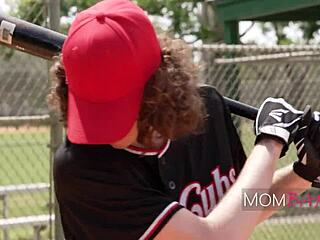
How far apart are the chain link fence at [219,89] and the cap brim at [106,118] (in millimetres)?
2248

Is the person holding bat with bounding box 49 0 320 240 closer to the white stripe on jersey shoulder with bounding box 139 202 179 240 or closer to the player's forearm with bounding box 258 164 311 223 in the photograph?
the white stripe on jersey shoulder with bounding box 139 202 179 240

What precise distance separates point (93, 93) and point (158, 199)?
263mm

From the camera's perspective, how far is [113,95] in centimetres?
157

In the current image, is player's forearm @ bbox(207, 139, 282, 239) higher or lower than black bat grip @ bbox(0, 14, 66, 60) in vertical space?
lower

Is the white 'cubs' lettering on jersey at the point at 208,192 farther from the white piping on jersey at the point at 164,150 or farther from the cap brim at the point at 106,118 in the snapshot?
the cap brim at the point at 106,118

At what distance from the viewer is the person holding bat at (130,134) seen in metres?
1.55

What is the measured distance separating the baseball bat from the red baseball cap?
1.30ft

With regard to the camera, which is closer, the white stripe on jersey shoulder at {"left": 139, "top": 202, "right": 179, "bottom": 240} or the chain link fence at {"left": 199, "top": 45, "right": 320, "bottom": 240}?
the white stripe on jersey shoulder at {"left": 139, "top": 202, "right": 179, "bottom": 240}

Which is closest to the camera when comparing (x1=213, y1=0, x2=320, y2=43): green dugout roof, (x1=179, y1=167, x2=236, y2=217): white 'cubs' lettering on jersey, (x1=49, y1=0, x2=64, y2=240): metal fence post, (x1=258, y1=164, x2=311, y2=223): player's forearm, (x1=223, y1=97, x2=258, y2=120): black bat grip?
(x1=179, y1=167, x2=236, y2=217): white 'cubs' lettering on jersey

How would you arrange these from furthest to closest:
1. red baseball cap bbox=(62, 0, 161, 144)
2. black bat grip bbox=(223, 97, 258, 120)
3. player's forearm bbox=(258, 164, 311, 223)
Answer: black bat grip bbox=(223, 97, 258, 120), player's forearm bbox=(258, 164, 311, 223), red baseball cap bbox=(62, 0, 161, 144)

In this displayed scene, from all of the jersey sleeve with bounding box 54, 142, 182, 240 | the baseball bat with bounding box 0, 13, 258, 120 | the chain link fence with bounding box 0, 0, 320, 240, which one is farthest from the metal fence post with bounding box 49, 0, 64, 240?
the jersey sleeve with bounding box 54, 142, 182, 240

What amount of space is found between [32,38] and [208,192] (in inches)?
24.8

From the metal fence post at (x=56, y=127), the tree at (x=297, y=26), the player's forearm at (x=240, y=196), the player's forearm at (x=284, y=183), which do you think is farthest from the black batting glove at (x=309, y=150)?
the tree at (x=297, y=26)

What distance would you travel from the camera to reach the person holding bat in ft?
5.09
